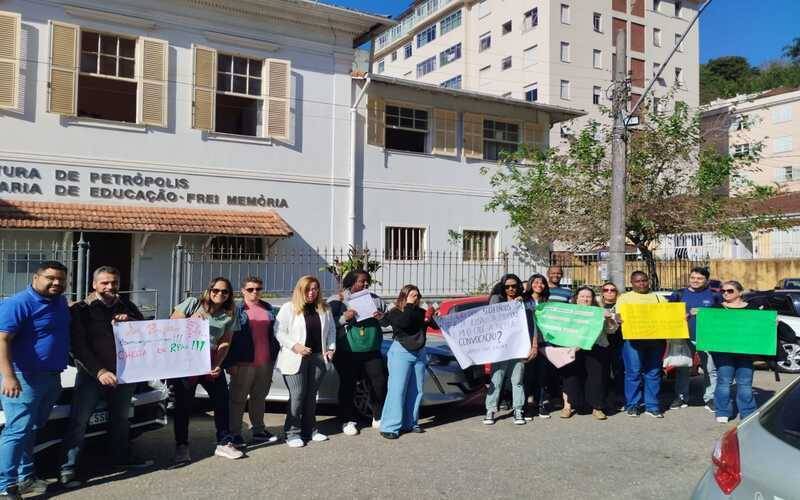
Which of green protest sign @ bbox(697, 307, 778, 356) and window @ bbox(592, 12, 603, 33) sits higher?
window @ bbox(592, 12, 603, 33)

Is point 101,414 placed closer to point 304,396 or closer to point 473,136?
point 304,396

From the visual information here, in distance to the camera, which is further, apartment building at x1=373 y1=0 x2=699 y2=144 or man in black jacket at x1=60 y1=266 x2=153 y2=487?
apartment building at x1=373 y1=0 x2=699 y2=144

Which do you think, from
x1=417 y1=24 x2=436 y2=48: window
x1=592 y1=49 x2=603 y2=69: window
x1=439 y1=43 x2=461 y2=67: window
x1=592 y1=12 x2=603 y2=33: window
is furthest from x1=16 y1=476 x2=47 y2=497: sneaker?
x1=417 y1=24 x2=436 y2=48: window

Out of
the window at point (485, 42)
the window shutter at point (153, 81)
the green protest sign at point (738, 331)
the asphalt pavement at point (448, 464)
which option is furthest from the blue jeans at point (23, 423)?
the window at point (485, 42)

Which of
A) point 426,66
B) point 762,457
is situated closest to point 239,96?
point 762,457

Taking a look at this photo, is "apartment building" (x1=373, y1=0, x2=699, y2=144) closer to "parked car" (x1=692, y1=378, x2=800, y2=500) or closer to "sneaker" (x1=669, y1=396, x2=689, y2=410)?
"sneaker" (x1=669, y1=396, x2=689, y2=410)

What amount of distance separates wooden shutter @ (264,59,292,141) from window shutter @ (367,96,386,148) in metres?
2.03

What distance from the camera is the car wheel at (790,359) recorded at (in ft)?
35.4

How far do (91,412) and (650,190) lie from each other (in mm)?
12750

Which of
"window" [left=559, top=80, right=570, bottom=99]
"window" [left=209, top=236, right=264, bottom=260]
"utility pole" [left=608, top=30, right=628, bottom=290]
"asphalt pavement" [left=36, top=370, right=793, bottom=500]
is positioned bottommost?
"asphalt pavement" [left=36, top=370, right=793, bottom=500]

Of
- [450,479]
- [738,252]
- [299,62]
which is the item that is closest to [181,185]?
[299,62]

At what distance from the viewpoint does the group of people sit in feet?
15.5

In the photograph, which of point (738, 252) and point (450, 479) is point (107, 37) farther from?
point (738, 252)

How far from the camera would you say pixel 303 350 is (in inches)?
241
